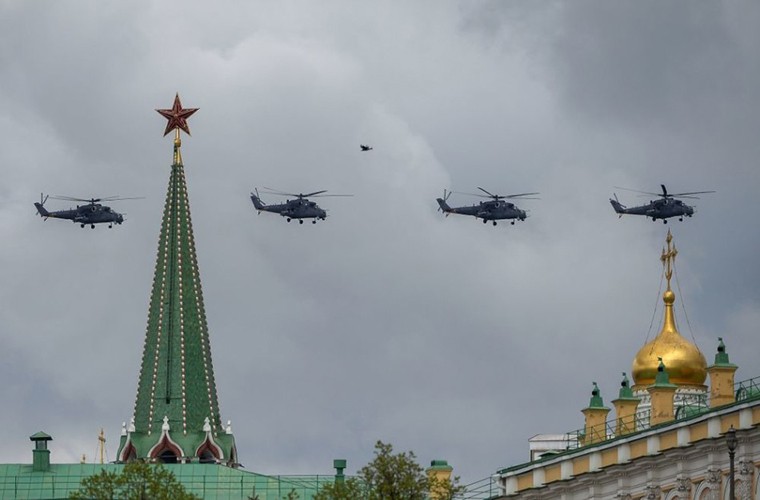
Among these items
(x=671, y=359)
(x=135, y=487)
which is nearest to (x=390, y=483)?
(x=135, y=487)

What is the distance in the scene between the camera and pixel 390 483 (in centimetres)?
15512

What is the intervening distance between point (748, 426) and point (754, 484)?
85.5 inches

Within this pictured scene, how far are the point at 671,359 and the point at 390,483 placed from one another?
42.2 m

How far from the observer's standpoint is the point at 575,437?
18888 centimetres

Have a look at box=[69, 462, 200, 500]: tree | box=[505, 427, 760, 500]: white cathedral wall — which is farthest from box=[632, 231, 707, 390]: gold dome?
box=[69, 462, 200, 500]: tree

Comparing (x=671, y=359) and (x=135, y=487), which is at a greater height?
(x=671, y=359)

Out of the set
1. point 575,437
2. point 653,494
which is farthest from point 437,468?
point 653,494

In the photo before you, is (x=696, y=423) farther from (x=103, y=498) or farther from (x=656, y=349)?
(x=656, y=349)

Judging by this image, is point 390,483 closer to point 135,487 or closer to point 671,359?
point 135,487

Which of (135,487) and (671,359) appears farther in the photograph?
(671,359)

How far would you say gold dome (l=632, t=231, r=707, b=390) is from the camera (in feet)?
638

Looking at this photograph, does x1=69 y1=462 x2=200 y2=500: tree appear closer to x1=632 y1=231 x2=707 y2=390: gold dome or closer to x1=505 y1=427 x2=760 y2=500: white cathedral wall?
x1=505 y1=427 x2=760 y2=500: white cathedral wall

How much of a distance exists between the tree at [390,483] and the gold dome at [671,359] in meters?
39.3

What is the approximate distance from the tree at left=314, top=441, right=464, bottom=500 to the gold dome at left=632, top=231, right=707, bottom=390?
39.3 meters
